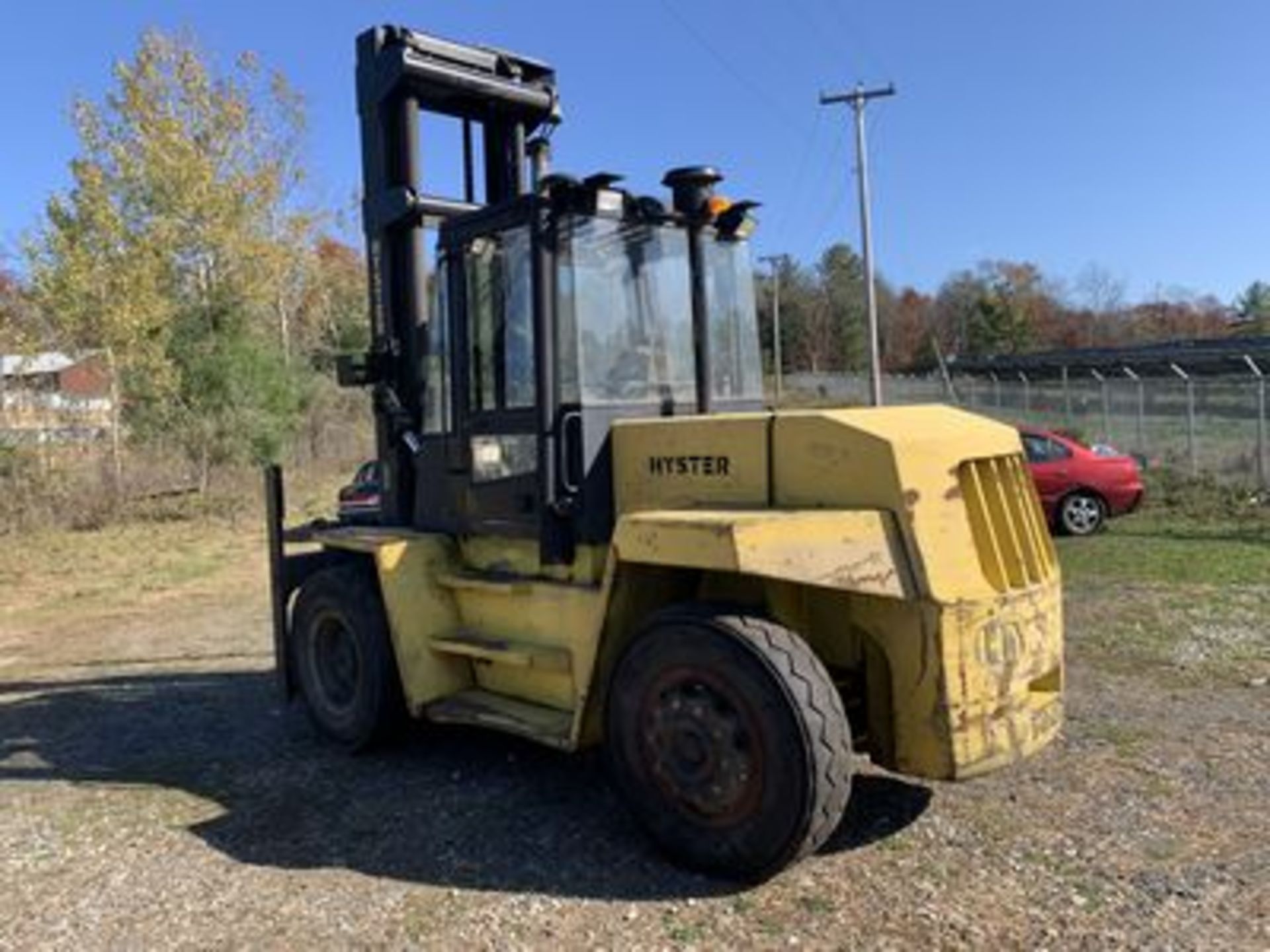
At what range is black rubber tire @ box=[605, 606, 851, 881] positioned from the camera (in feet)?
15.1

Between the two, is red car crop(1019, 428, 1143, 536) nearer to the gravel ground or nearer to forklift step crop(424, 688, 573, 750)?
the gravel ground

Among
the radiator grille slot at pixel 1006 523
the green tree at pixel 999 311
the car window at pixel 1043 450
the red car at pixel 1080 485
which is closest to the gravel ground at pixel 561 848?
the radiator grille slot at pixel 1006 523

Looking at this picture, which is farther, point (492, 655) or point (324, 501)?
point (324, 501)

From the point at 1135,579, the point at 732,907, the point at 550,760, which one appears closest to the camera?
the point at 732,907

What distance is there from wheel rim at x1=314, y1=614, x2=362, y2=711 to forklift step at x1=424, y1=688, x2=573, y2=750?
0.77 meters

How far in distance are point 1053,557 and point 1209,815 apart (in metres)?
1.29

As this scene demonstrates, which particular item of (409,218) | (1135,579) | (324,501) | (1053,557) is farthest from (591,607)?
(324,501)

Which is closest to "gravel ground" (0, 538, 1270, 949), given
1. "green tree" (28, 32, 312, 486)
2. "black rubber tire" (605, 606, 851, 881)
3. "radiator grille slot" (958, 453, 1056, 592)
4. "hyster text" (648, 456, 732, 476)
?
"black rubber tire" (605, 606, 851, 881)

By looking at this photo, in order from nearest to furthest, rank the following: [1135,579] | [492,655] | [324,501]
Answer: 1. [492,655]
2. [1135,579]
3. [324,501]

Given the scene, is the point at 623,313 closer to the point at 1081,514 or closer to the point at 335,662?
the point at 335,662

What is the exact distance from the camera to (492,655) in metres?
6.14

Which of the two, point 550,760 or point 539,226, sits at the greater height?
point 539,226

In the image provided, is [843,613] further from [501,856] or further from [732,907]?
[501,856]

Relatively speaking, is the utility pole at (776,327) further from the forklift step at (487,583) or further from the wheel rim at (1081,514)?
the forklift step at (487,583)
